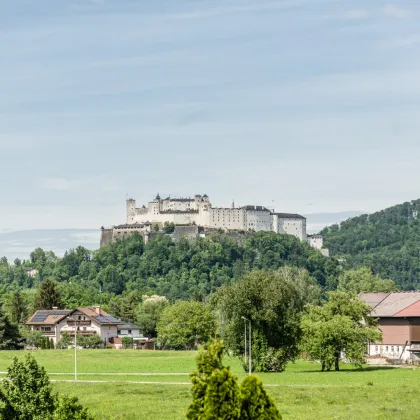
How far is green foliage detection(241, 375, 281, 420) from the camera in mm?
25312

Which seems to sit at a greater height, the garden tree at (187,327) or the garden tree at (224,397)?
the garden tree at (187,327)

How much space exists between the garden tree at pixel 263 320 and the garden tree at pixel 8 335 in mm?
42066

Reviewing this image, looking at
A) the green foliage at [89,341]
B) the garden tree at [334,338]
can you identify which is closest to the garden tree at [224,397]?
the garden tree at [334,338]

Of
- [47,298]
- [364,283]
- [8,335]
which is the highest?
[364,283]

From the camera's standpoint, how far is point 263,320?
68.2m

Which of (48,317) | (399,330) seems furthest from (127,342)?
(399,330)

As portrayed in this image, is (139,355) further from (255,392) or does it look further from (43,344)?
(255,392)

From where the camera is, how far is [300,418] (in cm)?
4231

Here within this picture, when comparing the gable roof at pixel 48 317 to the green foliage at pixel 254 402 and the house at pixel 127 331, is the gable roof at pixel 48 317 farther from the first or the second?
the green foliage at pixel 254 402

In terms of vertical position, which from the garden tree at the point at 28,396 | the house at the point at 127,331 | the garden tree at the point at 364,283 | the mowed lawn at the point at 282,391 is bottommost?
the mowed lawn at the point at 282,391

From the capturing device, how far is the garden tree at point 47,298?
142000mm

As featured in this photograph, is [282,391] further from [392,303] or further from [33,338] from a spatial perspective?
[33,338]

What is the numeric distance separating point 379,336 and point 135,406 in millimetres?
31180

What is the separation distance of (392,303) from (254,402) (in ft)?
234
